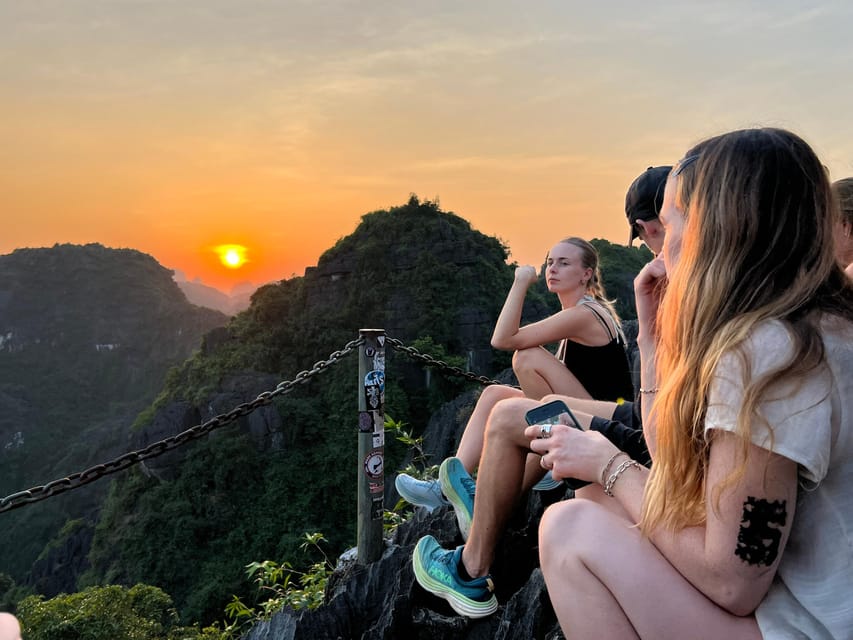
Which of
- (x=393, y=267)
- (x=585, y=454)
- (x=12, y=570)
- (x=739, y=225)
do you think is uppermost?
(x=739, y=225)

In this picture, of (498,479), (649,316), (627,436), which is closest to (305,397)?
(498,479)

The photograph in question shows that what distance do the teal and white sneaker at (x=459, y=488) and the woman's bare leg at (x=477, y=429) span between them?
325mm

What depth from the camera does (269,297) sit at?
36406 millimetres

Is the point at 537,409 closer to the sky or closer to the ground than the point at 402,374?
closer to the sky

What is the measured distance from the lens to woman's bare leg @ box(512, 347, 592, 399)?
2967mm

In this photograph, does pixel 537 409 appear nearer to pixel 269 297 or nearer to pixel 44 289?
pixel 269 297

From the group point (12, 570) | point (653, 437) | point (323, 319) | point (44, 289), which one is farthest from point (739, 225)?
point (44, 289)

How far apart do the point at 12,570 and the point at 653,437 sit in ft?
168

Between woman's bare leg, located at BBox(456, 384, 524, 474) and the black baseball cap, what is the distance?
40.2 inches

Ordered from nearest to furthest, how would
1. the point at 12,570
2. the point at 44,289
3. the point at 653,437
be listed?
the point at 653,437 → the point at 12,570 → the point at 44,289

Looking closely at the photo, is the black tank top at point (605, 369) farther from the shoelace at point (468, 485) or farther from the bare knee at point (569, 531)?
the bare knee at point (569, 531)

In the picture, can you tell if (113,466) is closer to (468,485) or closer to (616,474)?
(468,485)

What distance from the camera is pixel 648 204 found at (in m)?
2.16

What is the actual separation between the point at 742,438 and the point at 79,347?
87.2 meters
